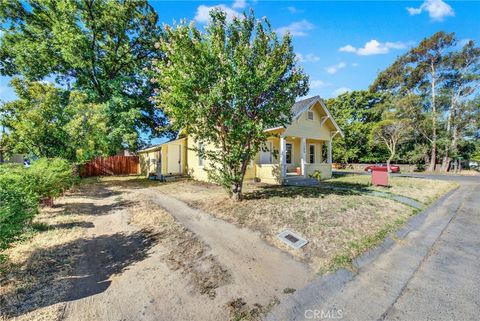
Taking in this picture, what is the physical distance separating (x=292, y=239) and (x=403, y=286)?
209cm

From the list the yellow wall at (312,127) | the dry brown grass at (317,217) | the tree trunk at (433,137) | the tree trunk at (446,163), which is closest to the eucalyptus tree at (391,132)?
the tree trunk at (433,137)

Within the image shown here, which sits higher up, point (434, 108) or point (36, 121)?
point (434, 108)

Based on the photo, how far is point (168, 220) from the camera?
646 centimetres

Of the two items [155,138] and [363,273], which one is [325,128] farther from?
[155,138]

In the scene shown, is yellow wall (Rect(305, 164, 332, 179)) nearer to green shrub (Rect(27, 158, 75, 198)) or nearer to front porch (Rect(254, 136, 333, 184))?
front porch (Rect(254, 136, 333, 184))

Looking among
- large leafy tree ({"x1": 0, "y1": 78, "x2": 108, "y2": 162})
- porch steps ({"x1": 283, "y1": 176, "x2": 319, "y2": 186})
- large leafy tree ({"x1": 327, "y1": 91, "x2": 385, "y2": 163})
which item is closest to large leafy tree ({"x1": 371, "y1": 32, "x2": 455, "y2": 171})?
large leafy tree ({"x1": 327, "y1": 91, "x2": 385, "y2": 163})

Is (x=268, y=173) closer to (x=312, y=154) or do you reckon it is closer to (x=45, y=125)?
(x=312, y=154)

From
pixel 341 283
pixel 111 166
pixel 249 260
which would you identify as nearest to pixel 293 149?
pixel 249 260

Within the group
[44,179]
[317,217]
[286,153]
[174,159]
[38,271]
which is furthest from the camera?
[174,159]

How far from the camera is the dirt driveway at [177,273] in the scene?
2.91 meters

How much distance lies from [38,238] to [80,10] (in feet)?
57.1

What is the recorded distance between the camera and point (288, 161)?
1619cm

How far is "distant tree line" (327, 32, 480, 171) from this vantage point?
24234mm

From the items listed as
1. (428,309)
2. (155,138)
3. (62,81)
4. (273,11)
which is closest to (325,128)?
(273,11)
